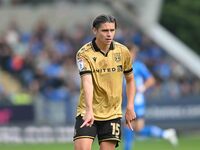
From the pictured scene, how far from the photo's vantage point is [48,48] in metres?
27.8

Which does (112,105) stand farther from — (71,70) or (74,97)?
(71,70)

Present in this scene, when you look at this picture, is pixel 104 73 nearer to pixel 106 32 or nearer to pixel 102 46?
pixel 102 46

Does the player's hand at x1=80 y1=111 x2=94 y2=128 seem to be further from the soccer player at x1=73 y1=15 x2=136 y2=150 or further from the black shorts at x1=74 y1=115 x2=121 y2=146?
the black shorts at x1=74 y1=115 x2=121 y2=146

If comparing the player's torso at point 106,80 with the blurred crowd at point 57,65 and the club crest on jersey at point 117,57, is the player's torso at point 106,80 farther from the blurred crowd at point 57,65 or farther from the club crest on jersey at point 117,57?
the blurred crowd at point 57,65

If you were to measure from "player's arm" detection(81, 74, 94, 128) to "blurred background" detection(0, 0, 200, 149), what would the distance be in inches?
420

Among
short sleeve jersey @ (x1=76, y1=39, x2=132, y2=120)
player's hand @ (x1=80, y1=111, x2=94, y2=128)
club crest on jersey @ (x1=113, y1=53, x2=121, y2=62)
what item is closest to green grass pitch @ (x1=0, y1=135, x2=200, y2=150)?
short sleeve jersey @ (x1=76, y1=39, x2=132, y2=120)

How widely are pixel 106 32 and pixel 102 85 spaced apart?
0.71m

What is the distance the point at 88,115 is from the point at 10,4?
19.6 metres

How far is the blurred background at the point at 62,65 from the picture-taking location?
78.6 feet

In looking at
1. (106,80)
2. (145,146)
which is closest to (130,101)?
(106,80)

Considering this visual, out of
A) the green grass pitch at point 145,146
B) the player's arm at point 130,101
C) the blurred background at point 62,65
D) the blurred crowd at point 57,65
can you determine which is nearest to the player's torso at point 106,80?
the player's arm at point 130,101

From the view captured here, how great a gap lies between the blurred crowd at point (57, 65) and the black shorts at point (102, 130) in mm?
12476

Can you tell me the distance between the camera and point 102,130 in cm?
1135

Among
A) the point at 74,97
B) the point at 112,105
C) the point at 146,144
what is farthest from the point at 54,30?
the point at 112,105
